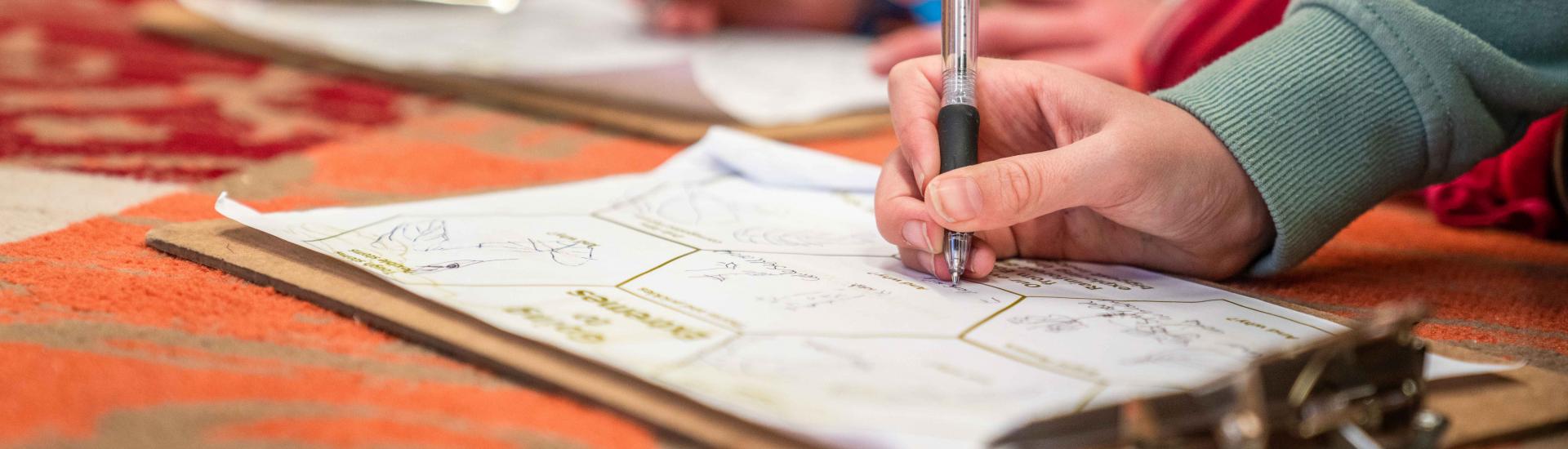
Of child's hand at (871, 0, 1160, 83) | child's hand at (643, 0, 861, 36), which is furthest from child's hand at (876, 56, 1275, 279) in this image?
child's hand at (643, 0, 861, 36)

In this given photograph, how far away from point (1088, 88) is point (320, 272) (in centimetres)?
31

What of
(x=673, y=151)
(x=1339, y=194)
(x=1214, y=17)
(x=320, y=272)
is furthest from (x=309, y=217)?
(x=1214, y=17)

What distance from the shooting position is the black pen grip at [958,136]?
0.44m

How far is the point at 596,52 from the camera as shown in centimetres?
110

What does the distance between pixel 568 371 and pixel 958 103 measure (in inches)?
8.1

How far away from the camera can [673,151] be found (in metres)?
0.78

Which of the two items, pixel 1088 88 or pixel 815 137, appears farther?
pixel 815 137

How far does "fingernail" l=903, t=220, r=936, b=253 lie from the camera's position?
0.44m

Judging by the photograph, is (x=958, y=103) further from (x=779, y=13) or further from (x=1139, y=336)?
(x=779, y=13)

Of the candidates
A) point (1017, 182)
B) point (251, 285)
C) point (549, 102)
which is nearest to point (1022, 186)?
point (1017, 182)

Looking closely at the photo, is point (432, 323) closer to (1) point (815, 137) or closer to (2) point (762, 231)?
(2) point (762, 231)

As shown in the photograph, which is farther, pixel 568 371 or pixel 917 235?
pixel 917 235

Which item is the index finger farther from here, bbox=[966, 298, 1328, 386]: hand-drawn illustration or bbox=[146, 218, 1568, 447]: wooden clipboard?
bbox=[146, 218, 1568, 447]: wooden clipboard

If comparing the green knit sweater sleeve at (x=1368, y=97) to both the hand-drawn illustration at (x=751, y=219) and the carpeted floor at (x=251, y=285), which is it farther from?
the hand-drawn illustration at (x=751, y=219)
